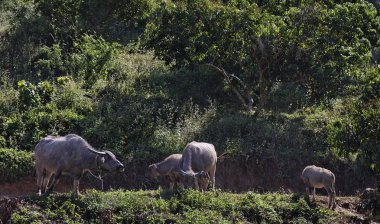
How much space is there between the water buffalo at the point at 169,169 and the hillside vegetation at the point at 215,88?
151cm

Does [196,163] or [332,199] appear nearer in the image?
[196,163]

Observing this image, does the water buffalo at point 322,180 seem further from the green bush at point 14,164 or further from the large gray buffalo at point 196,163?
the green bush at point 14,164

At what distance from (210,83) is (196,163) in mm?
→ 8106

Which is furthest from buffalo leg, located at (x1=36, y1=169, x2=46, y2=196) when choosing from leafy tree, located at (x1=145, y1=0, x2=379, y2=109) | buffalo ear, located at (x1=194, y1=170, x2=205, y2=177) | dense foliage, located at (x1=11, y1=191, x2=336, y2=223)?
leafy tree, located at (x1=145, y1=0, x2=379, y2=109)

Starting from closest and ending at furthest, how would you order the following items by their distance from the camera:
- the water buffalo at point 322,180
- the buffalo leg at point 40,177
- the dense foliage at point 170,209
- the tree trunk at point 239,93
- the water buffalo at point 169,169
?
the dense foliage at point 170,209 → the buffalo leg at point 40,177 → the water buffalo at point 169,169 → the water buffalo at point 322,180 → the tree trunk at point 239,93

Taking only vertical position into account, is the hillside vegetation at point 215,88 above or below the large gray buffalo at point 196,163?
above

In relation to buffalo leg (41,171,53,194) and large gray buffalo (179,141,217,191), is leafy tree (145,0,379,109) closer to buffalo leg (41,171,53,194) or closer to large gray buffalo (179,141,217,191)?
large gray buffalo (179,141,217,191)

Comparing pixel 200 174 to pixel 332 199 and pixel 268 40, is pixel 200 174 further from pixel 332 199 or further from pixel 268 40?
pixel 268 40

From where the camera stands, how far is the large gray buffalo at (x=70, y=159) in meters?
17.7

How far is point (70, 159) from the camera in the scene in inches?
697

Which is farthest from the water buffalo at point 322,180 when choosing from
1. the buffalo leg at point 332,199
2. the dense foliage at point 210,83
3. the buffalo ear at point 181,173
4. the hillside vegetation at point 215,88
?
the buffalo ear at point 181,173

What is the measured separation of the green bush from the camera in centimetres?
2077

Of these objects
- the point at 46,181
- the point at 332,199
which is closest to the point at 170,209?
the point at 46,181

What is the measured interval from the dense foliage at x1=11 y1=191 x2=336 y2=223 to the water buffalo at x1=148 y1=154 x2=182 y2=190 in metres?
0.92
